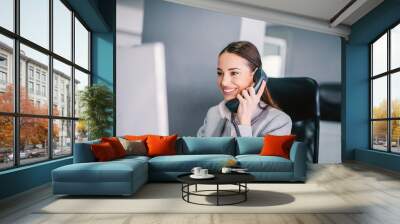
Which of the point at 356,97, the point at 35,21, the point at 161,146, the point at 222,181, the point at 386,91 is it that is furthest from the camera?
the point at 356,97

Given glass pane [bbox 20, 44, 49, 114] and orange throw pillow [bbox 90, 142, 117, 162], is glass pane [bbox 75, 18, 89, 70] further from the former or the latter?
orange throw pillow [bbox 90, 142, 117, 162]

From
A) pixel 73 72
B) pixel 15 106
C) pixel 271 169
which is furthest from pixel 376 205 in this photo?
pixel 73 72

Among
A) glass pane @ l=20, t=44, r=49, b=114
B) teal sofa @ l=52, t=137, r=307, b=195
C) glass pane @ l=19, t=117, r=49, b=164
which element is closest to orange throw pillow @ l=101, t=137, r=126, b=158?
teal sofa @ l=52, t=137, r=307, b=195

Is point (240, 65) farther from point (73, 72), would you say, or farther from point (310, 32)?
point (73, 72)

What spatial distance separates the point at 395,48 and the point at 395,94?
960 millimetres

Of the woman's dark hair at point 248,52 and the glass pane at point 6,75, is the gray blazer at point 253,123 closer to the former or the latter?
the woman's dark hair at point 248,52

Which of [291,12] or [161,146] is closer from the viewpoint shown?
[161,146]

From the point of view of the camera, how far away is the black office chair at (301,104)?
8500 mm

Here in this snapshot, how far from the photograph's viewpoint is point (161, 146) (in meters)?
6.59

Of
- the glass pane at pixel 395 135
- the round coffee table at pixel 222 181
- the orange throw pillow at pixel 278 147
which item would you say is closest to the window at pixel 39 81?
the round coffee table at pixel 222 181

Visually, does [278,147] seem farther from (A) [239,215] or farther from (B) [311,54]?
(B) [311,54]

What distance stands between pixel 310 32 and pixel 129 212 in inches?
250

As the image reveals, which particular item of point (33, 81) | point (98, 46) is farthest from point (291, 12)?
point (33, 81)

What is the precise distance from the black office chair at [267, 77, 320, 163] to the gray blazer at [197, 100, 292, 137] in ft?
0.69
